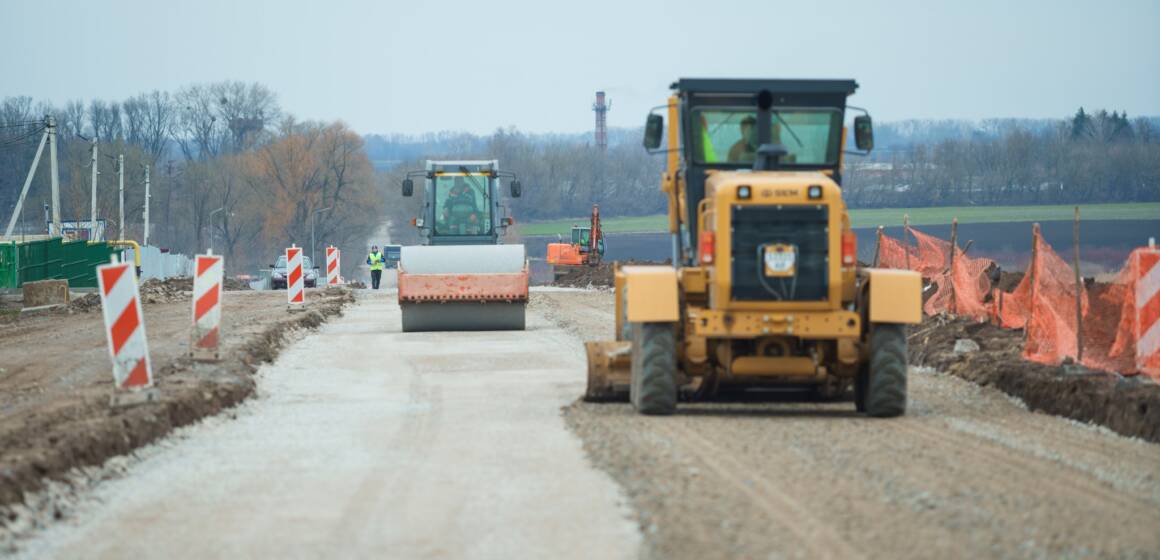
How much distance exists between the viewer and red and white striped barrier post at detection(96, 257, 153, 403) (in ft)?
43.4

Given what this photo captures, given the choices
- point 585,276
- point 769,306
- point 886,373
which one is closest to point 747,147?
point 769,306

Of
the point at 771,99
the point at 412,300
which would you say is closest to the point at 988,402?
the point at 771,99

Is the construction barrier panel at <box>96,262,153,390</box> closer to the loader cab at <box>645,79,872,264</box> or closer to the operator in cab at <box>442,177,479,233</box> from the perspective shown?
the loader cab at <box>645,79,872,264</box>

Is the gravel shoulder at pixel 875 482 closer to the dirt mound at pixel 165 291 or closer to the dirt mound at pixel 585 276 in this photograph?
the dirt mound at pixel 165 291

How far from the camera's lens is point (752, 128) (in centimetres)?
1428

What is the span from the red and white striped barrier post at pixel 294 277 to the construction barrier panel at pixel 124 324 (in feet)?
57.9

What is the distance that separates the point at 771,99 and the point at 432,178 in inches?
806

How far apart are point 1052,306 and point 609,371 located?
22.1ft

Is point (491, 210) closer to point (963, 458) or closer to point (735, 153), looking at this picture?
point (735, 153)

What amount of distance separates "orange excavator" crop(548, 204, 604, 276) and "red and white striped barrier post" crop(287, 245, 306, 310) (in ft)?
92.3

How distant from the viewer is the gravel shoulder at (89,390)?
10.1m

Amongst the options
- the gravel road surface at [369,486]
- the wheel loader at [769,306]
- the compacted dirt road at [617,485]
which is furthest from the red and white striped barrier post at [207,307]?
the wheel loader at [769,306]

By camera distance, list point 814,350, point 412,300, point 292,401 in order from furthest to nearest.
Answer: point 412,300, point 292,401, point 814,350

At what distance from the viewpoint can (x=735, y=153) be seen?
14273 millimetres
